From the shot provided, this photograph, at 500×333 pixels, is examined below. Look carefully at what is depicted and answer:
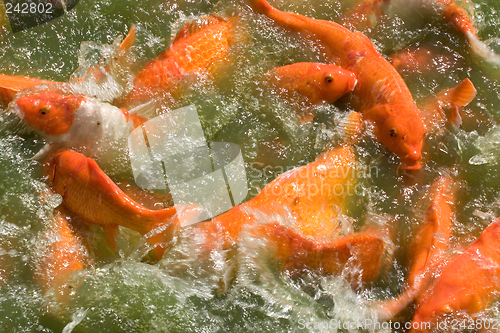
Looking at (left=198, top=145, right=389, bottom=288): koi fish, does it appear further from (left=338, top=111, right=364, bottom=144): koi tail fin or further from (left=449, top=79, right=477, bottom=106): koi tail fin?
(left=449, top=79, right=477, bottom=106): koi tail fin

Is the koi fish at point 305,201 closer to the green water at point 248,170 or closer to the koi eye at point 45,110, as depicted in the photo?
the green water at point 248,170

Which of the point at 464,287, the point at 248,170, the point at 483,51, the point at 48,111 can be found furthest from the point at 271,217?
the point at 483,51

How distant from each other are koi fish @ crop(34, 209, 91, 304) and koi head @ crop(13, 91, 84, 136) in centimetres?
53

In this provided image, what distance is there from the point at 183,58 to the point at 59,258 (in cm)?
148

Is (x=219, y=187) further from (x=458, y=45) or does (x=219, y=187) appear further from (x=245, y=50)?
(x=458, y=45)

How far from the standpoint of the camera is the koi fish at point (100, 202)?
7.24 feet

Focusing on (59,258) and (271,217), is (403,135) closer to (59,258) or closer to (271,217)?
(271,217)

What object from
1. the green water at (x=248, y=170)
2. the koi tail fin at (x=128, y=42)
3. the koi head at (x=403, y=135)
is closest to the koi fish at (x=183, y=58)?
the green water at (x=248, y=170)

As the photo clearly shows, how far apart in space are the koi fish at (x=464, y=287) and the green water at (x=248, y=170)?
123mm

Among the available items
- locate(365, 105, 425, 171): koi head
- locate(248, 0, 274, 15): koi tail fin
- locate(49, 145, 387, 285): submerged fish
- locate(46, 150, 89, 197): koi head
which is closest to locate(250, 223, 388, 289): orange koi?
locate(49, 145, 387, 285): submerged fish

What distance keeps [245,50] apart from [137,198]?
1318 millimetres

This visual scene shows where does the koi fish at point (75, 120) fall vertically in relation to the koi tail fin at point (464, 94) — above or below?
below

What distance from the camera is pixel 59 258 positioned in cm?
223

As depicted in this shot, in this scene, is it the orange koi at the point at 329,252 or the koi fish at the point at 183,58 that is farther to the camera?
the koi fish at the point at 183,58
